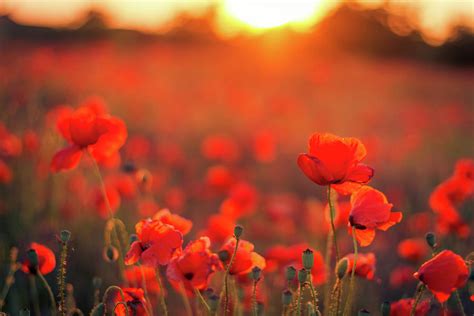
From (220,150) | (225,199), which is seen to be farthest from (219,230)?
(225,199)

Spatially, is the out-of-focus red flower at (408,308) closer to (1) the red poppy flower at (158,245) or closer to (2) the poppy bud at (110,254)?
(1) the red poppy flower at (158,245)

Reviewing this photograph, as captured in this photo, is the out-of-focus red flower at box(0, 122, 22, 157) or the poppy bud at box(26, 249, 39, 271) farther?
the out-of-focus red flower at box(0, 122, 22, 157)

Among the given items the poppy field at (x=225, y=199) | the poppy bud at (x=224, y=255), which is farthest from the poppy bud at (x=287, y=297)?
the poppy bud at (x=224, y=255)

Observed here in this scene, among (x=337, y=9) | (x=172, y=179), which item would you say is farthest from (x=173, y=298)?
(x=337, y=9)

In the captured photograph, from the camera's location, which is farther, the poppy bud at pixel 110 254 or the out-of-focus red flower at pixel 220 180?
the out-of-focus red flower at pixel 220 180

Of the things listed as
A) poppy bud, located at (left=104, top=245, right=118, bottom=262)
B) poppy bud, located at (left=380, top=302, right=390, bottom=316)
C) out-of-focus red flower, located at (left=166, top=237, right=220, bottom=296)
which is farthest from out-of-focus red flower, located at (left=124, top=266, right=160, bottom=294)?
poppy bud, located at (left=380, top=302, right=390, bottom=316)

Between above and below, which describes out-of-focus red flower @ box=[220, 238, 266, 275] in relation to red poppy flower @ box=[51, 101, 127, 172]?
below

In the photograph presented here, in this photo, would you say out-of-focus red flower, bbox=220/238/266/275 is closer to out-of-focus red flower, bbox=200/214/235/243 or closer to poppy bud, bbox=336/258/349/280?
poppy bud, bbox=336/258/349/280

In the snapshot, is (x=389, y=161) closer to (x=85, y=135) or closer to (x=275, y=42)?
(x=85, y=135)
